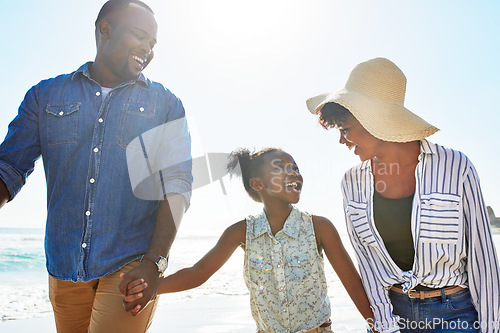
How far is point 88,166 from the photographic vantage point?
7.01 ft

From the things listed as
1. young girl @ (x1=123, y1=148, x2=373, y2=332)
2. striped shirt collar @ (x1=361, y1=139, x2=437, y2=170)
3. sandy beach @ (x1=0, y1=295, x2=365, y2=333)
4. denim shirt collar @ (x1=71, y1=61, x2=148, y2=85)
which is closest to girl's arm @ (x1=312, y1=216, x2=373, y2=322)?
young girl @ (x1=123, y1=148, x2=373, y2=332)

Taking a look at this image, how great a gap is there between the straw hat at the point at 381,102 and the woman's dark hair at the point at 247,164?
918 millimetres

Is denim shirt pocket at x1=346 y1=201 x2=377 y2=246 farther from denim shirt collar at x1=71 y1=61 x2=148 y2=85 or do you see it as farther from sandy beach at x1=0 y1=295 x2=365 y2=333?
sandy beach at x1=0 y1=295 x2=365 y2=333

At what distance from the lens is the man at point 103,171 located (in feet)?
6.57

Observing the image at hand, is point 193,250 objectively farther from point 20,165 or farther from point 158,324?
point 20,165

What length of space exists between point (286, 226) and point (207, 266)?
2.11 ft

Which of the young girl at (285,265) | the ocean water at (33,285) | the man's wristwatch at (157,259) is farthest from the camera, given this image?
the ocean water at (33,285)

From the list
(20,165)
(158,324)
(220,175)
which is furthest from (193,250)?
(20,165)

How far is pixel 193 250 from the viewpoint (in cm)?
2122

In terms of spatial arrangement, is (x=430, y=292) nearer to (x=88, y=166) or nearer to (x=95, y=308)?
(x=95, y=308)

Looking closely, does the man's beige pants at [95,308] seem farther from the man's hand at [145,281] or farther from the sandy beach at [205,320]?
the sandy beach at [205,320]

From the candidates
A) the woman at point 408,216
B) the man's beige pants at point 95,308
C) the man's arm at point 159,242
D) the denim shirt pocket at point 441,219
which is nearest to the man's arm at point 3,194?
the man's beige pants at point 95,308

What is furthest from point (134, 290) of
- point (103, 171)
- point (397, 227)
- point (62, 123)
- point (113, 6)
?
point (113, 6)

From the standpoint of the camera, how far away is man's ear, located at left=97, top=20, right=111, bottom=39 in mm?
2392
